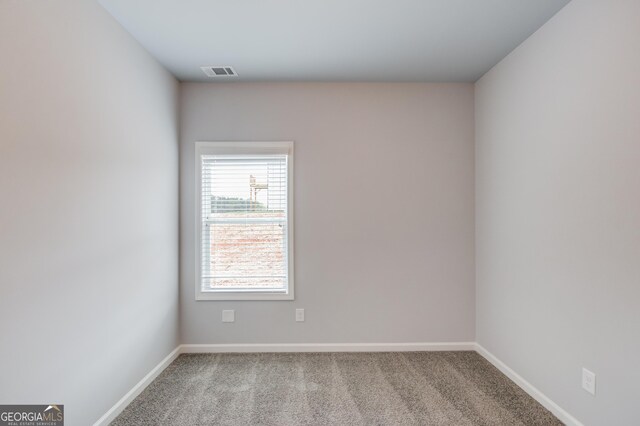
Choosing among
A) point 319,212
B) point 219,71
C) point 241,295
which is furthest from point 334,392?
point 219,71

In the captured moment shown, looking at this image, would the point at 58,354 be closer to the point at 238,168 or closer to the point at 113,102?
the point at 113,102

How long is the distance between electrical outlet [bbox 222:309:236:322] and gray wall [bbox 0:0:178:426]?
2.10 ft

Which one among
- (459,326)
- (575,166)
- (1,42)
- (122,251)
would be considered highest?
(1,42)

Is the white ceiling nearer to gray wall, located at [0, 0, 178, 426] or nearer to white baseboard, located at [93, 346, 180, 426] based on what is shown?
gray wall, located at [0, 0, 178, 426]

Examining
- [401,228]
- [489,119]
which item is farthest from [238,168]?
[489,119]

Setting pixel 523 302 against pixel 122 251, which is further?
pixel 523 302

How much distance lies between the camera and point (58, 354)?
1.86 meters

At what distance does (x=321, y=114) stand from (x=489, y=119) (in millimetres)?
1675

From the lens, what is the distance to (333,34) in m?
2.61

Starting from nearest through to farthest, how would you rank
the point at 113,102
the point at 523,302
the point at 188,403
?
the point at 113,102 < the point at 188,403 < the point at 523,302

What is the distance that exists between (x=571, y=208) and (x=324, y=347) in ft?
8.29

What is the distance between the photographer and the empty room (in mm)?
1845

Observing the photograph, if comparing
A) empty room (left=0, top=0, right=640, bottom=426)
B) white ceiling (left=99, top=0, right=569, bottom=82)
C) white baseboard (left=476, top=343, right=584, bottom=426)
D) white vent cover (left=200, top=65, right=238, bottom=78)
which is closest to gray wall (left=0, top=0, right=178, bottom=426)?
empty room (left=0, top=0, right=640, bottom=426)

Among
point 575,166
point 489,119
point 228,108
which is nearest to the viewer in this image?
point 575,166
